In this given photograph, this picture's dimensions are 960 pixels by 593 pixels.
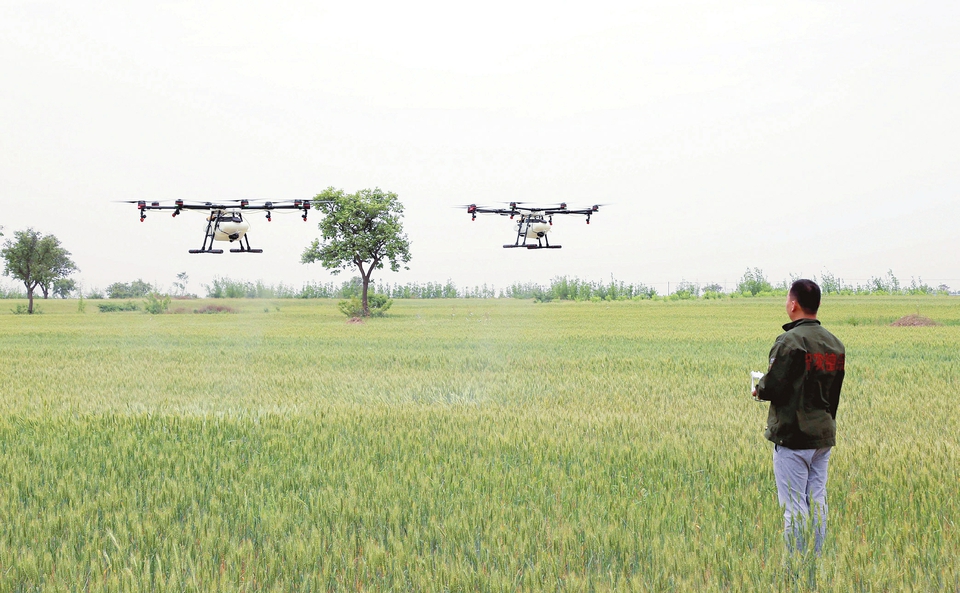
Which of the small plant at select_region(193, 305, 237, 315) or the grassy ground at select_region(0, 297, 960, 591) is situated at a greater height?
the small plant at select_region(193, 305, 237, 315)

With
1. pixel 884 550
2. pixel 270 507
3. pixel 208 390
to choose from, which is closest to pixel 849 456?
pixel 884 550

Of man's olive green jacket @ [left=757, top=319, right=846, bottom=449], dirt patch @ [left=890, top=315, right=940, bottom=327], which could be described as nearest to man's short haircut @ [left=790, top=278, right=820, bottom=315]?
man's olive green jacket @ [left=757, top=319, right=846, bottom=449]

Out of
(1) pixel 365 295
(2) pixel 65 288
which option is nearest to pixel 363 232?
(1) pixel 365 295

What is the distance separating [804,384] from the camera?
207 inches

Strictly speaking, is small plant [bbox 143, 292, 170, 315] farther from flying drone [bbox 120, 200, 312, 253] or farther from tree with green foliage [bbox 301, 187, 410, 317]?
flying drone [bbox 120, 200, 312, 253]

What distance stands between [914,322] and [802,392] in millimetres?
48973

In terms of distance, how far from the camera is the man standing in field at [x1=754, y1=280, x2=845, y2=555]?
520 centimetres

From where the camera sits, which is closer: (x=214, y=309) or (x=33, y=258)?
(x=214, y=309)

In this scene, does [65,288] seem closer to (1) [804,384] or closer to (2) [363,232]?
(2) [363,232]

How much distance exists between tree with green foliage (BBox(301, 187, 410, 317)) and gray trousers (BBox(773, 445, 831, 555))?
47933 millimetres

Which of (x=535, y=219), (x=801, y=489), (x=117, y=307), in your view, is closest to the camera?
(x=801, y=489)

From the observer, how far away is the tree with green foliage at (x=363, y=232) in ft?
172

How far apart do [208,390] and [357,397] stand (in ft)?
13.6

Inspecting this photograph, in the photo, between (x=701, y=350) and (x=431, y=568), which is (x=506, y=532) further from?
(x=701, y=350)
